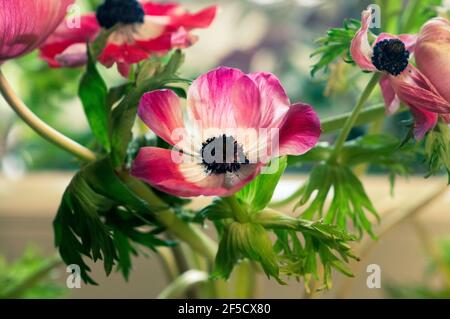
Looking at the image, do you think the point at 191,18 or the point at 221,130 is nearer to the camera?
the point at 221,130

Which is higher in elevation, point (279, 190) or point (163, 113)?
point (163, 113)

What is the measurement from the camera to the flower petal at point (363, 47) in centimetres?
35

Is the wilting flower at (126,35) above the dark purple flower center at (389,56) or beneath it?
above

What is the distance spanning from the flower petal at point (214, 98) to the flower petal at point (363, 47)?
6 cm

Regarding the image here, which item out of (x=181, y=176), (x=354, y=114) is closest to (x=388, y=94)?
(x=354, y=114)

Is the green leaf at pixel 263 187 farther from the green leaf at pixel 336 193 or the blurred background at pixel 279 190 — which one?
the blurred background at pixel 279 190

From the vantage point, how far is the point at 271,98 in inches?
13.3

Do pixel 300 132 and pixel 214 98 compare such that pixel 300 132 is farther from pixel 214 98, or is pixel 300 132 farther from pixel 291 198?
pixel 291 198

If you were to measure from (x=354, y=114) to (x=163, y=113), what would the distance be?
0.11 m

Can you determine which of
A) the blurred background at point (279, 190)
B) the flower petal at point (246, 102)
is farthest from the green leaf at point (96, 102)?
the blurred background at point (279, 190)

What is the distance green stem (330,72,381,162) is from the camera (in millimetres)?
382

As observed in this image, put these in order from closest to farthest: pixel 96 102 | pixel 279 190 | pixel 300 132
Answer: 1. pixel 300 132
2. pixel 96 102
3. pixel 279 190
